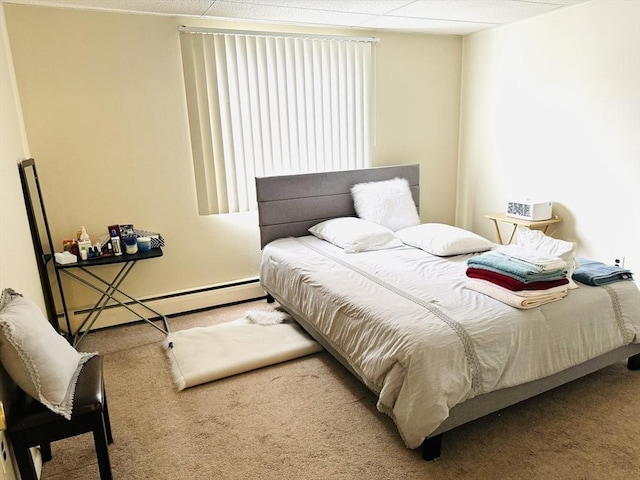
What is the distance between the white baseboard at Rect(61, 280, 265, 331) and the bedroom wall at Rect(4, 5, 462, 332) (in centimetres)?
1

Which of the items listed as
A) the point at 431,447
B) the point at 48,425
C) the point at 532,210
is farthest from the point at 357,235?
the point at 48,425

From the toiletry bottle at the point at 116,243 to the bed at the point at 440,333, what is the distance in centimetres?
115

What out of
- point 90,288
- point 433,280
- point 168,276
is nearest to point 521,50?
point 433,280

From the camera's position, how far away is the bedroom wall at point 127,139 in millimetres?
3021

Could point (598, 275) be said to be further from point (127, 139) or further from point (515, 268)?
point (127, 139)

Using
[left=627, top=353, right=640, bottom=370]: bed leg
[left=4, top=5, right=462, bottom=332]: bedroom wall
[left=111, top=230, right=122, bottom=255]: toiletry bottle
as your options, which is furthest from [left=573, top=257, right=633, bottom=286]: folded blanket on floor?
[left=111, top=230, right=122, bottom=255]: toiletry bottle

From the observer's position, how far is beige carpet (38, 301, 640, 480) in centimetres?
194

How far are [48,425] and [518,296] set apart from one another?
2.08 m

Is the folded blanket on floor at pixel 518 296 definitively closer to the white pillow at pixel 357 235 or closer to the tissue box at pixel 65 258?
the white pillow at pixel 357 235

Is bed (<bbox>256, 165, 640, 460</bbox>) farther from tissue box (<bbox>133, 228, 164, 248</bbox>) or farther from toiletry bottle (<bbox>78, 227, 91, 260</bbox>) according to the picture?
toiletry bottle (<bbox>78, 227, 91, 260</bbox>)

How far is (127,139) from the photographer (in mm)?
3309

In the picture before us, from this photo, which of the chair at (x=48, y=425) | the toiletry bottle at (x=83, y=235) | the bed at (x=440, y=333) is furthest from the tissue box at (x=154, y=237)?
the chair at (x=48, y=425)

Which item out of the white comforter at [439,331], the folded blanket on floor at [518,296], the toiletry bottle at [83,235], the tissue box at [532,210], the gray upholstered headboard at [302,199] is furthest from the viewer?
the gray upholstered headboard at [302,199]

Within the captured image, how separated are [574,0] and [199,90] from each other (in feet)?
9.21
